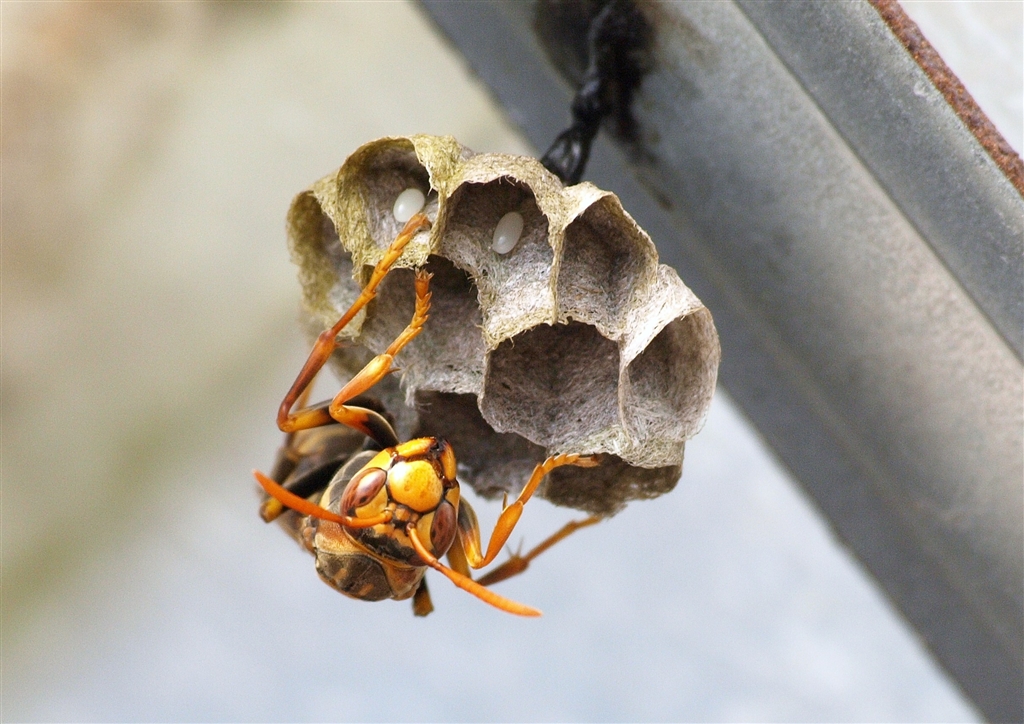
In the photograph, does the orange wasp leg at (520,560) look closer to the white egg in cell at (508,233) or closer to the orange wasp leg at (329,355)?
the orange wasp leg at (329,355)

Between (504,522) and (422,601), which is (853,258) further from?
(422,601)

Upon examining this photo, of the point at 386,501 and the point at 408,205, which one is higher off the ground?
the point at 408,205

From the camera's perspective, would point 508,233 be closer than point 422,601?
Yes

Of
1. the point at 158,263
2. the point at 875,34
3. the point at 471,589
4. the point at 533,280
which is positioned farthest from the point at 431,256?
the point at 158,263

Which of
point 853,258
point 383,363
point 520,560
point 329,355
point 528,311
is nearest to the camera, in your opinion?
point 528,311

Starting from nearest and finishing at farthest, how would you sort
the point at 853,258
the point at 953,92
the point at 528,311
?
the point at 953,92, the point at 528,311, the point at 853,258

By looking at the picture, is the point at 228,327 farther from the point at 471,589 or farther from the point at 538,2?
the point at 471,589

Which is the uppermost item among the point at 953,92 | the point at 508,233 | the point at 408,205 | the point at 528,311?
the point at 408,205

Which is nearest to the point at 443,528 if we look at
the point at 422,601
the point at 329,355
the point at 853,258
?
the point at 329,355
